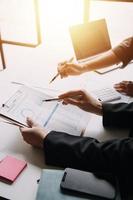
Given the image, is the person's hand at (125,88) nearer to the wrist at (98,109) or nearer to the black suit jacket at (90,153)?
the wrist at (98,109)

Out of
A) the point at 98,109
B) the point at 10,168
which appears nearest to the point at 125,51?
the point at 98,109

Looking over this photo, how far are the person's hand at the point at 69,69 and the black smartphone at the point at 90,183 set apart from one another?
67 centimetres

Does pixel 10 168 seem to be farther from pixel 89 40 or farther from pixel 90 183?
pixel 89 40

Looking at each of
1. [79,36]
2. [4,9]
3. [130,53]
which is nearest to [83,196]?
[130,53]

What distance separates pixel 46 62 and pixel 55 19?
0.62 metres

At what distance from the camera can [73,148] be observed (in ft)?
2.68

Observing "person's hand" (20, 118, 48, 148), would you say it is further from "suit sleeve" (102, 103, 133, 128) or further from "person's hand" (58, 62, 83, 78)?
"person's hand" (58, 62, 83, 78)

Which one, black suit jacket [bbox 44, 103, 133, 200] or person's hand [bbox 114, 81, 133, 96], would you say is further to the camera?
person's hand [bbox 114, 81, 133, 96]

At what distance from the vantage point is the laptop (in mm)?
1458

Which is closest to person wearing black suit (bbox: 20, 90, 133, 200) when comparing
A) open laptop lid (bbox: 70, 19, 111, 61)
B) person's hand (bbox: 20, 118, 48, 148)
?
person's hand (bbox: 20, 118, 48, 148)

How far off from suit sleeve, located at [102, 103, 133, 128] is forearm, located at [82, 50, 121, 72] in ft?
1.41

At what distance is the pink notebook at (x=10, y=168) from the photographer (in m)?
0.77

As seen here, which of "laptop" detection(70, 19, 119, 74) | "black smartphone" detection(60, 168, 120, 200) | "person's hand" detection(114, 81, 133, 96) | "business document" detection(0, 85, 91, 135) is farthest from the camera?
"laptop" detection(70, 19, 119, 74)

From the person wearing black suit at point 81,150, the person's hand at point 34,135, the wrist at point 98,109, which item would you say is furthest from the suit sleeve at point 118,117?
the person's hand at point 34,135
